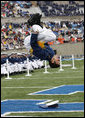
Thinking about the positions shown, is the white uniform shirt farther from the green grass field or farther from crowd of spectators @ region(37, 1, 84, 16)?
crowd of spectators @ region(37, 1, 84, 16)

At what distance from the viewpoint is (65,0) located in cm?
6556

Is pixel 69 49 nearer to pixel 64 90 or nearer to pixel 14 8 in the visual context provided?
pixel 14 8

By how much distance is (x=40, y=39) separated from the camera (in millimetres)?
7453

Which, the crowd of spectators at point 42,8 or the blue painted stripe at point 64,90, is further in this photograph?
the crowd of spectators at point 42,8

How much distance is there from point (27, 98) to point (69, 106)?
136 inches

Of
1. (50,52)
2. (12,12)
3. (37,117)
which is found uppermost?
(12,12)

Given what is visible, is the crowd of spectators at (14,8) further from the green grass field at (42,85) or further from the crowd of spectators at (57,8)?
the green grass field at (42,85)

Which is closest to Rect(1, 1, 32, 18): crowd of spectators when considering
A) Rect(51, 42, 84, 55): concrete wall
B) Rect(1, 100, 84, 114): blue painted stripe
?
Rect(51, 42, 84, 55): concrete wall

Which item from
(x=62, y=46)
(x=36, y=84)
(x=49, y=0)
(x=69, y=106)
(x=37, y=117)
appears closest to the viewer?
Result: (x=37, y=117)

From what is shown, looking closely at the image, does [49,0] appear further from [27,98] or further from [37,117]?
[37,117]

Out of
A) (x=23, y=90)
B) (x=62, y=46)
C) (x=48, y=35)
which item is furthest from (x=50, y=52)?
(x=62, y=46)

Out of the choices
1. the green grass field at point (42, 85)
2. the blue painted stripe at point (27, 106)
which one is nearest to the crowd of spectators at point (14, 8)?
the green grass field at point (42, 85)

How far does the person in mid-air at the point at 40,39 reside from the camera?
23.9 ft

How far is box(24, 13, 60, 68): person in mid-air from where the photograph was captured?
727cm
